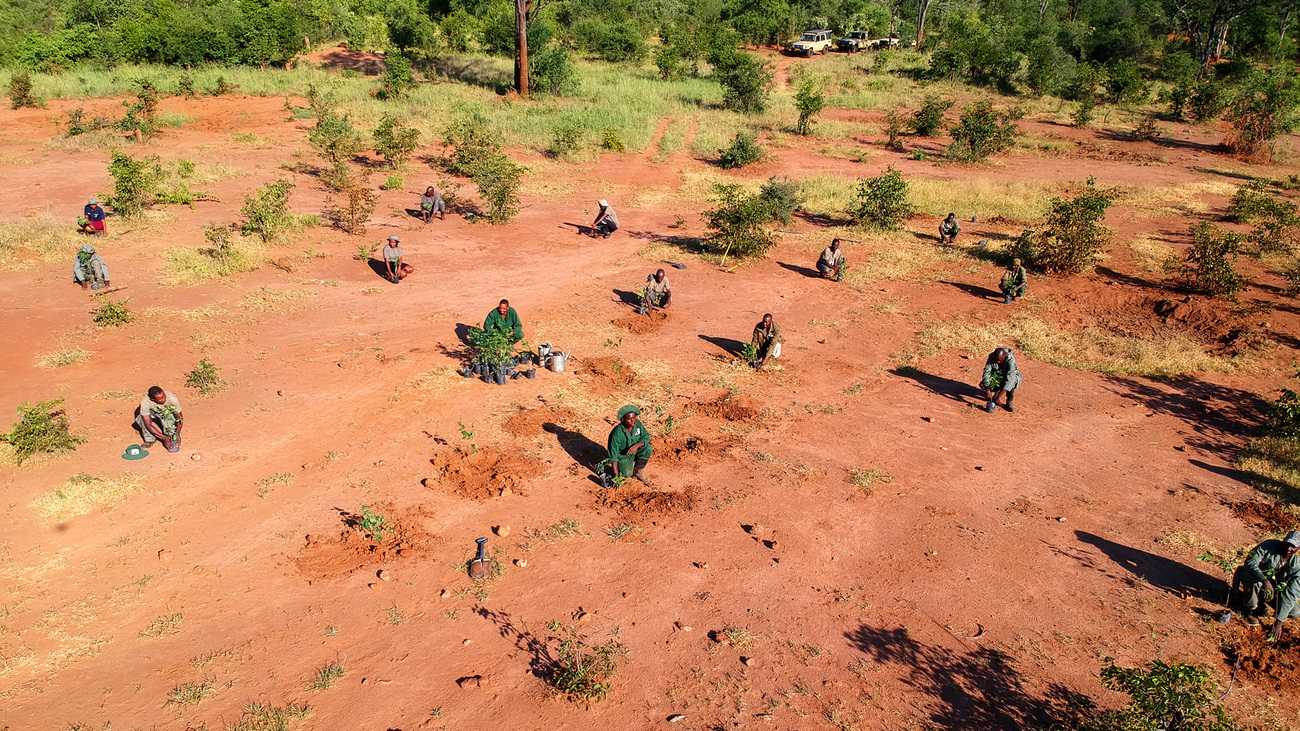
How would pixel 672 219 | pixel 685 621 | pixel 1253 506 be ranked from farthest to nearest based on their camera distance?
1. pixel 672 219
2. pixel 1253 506
3. pixel 685 621

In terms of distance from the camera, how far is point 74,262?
1505 cm

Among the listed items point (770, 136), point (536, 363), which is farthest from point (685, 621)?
point (770, 136)

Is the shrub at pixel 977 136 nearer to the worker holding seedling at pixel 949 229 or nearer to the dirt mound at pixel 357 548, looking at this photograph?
the worker holding seedling at pixel 949 229

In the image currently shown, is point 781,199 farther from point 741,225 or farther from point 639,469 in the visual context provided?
point 639,469

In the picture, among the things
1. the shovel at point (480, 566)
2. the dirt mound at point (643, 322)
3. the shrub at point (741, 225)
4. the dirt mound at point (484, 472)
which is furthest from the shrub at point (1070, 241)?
the shovel at point (480, 566)

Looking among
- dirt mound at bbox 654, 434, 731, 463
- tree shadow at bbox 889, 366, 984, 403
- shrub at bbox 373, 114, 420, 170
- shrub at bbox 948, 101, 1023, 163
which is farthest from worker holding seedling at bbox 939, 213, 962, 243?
shrub at bbox 373, 114, 420, 170

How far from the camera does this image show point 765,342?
41.2 ft

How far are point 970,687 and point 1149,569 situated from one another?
321cm

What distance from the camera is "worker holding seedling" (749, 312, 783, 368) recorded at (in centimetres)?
1251

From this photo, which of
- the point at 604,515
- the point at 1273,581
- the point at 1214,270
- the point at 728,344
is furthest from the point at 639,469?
the point at 1214,270

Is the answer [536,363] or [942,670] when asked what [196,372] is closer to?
[536,363]

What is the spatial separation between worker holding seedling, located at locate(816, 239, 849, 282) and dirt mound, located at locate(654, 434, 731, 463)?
7797mm

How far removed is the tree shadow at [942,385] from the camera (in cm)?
1208

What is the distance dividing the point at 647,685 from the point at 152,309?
1208 centimetres
